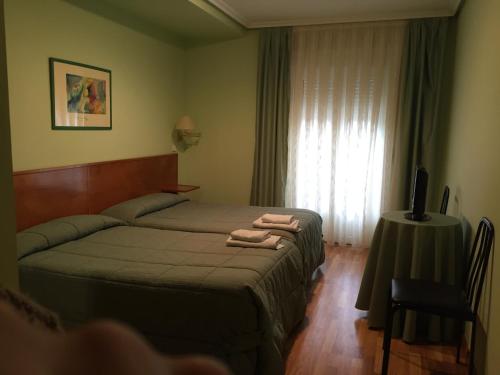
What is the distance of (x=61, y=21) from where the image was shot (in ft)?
10.7

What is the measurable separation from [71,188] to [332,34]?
3175mm

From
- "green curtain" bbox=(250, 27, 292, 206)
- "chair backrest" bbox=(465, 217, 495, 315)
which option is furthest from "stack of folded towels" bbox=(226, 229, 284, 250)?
"green curtain" bbox=(250, 27, 292, 206)

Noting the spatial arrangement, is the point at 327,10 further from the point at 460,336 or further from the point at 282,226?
the point at 460,336

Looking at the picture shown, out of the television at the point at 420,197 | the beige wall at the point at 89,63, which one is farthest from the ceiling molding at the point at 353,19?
the television at the point at 420,197

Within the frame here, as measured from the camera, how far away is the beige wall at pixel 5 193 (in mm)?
739

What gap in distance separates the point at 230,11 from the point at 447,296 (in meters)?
3.47

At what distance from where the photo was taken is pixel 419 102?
433cm

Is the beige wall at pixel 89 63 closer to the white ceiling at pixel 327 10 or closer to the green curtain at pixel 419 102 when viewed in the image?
the white ceiling at pixel 327 10

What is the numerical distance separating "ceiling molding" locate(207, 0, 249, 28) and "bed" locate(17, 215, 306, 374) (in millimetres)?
2536

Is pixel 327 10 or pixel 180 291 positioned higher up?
pixel 327 10

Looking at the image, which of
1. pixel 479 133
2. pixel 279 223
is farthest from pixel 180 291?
pixel 479 133

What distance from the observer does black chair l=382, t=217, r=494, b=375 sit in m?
2.09

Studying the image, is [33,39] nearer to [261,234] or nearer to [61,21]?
[61,21]

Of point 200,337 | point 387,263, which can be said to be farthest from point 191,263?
point 387,263
